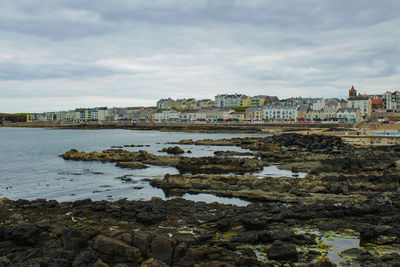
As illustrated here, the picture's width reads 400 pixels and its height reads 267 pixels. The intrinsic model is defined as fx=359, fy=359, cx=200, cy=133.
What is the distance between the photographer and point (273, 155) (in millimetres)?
38719

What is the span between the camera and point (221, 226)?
45.6ft

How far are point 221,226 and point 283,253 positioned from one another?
340 cm

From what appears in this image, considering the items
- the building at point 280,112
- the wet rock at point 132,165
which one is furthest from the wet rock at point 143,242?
the building at point 280,112

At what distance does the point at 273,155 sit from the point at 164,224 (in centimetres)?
2570

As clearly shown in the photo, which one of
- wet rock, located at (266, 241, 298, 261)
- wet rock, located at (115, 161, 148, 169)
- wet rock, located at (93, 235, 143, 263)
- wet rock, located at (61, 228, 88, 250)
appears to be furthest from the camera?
wet rock, located at (115, 161, 148, 169)

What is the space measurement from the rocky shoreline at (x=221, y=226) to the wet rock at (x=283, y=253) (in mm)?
30

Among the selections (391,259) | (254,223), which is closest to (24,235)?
(254,223)

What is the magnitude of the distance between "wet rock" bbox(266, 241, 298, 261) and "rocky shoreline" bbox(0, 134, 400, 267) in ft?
0.10

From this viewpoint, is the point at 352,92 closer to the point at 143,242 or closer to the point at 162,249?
the point at 162,249

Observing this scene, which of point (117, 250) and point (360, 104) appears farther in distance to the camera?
point (360, 104)

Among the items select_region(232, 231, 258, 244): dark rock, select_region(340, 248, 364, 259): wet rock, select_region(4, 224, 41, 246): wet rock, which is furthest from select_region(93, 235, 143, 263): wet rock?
select_region(340, 248, 364, 259): wet rock

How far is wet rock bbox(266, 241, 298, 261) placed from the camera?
35.8 ft

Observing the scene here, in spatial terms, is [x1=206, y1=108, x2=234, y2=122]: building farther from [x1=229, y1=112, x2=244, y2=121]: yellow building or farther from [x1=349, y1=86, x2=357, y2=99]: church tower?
[x1=349, y1=86, x2=357, y2=99]: church tower

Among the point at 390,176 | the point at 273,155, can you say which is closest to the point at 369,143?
the point at 273,155
